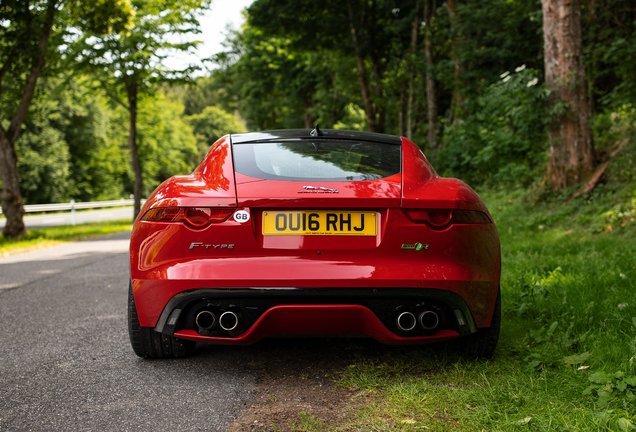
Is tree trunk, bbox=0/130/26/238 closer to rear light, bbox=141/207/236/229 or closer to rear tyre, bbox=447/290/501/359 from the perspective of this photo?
rear light, bbox=141/207/236/229

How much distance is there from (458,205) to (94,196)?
149 ft

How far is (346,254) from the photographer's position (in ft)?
8.36

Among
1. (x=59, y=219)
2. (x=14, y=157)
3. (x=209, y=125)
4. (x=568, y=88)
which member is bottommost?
(x=59, y=219)

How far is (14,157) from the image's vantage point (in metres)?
12.5

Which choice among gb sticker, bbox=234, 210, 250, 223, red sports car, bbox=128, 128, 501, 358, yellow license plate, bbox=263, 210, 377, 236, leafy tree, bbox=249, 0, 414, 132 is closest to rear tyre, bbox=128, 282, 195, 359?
red sports car, bbox=128, 128, 501, 358

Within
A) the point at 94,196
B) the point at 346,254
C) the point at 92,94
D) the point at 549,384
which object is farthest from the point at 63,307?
the point at 94,196

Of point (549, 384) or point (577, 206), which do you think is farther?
point (577, 206)

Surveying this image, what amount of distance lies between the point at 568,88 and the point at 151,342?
7139mm

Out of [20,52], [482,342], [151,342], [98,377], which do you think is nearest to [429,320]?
[482,342]

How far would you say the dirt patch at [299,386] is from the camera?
2.29m

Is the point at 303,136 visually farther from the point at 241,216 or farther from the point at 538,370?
the point at 538,370

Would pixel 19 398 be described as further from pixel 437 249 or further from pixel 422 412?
pixel 437 249

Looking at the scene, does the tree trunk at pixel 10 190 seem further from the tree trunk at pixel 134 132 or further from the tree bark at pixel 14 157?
the tree trunk at pixel 134 132

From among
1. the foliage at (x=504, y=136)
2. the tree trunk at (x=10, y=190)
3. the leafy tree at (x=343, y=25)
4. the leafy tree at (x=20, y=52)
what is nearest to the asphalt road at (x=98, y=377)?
the foliage at (x=504, y=136)
